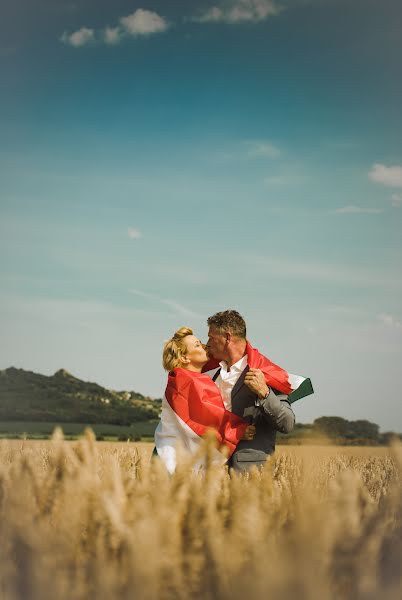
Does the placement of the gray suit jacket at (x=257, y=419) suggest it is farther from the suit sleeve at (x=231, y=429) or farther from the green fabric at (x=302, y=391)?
the green fabric at (x=302, y=391)

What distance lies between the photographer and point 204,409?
18.8 feet

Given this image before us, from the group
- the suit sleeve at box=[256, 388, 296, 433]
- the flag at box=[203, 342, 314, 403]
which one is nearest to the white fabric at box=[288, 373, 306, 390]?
the flag at box=[203, 342, 314, 403]

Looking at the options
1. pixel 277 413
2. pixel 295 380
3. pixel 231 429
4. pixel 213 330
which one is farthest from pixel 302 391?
pixel 213 330

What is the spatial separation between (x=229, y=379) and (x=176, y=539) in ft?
13.1

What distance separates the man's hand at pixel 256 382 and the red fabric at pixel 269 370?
1.07 ft

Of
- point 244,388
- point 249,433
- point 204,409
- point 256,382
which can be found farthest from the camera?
point 244,388

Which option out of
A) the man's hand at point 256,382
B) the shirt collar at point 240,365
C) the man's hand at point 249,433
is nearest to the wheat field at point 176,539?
the man's hand at point 256,382

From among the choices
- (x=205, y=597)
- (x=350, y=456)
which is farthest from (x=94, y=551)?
(x=350, y=456)

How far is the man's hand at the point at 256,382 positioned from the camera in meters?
5.54

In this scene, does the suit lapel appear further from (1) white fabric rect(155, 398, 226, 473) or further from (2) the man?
(1) white fabric rect(155, 398, 226, 473)

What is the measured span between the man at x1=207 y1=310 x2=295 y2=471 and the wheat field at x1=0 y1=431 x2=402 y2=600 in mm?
3141

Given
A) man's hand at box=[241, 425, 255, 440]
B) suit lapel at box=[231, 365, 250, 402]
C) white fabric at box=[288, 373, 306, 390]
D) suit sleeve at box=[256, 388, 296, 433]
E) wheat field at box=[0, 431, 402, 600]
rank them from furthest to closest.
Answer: white fabric at box=[288, 373, 306, 390]
suit lapel at box=[231, 365, 250, 402]
man's hand at box=[241, 425, 255, 440]
suit sleeve at box=[256, 388, 296, 433]
wheat field at box=[0, 431, 402, 600]

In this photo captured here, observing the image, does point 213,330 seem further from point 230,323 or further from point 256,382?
point 256,382

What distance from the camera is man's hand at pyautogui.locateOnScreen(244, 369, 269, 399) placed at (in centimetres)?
554
